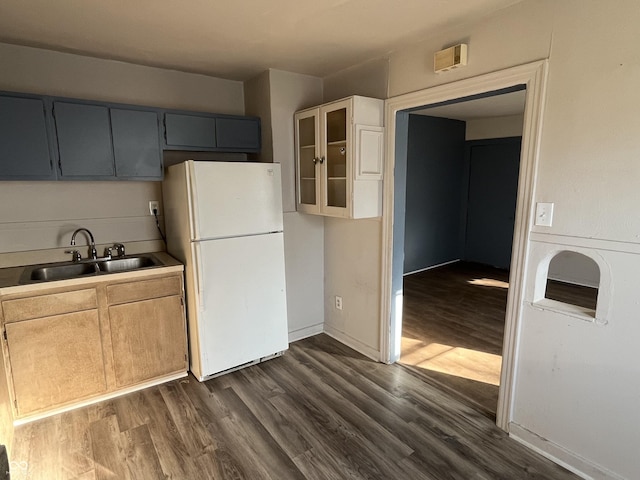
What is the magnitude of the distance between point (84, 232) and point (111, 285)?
648 millimetres

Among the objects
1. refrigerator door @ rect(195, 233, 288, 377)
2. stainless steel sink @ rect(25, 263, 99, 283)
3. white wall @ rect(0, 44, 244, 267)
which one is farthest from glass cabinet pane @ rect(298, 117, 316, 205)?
stainless steel sink @ rect(25, 263, 99, 283)

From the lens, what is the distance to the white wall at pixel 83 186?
250cm

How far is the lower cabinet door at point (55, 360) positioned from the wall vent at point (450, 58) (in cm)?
272

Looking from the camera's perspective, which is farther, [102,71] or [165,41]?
[102,71]

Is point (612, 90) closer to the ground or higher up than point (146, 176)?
higher up

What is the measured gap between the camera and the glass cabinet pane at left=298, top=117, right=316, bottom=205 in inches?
120

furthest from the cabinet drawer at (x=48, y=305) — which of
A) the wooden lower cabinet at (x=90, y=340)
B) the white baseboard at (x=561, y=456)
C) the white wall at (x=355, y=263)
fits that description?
the white baseboard at (x=561, y=456)

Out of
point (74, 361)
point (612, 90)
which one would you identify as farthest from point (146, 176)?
point (612, 90)

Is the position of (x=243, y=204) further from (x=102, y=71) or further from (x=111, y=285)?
(x=102, y=71)

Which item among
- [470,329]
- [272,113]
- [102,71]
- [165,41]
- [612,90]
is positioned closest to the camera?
[612,90]

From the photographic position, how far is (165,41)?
7.73 feet

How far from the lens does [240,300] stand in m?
2.79

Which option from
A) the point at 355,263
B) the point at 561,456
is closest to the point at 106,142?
the point at 355,263

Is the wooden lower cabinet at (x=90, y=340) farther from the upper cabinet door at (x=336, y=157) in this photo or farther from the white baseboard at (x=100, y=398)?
the upper cabinet door at (x=336, y=157)
